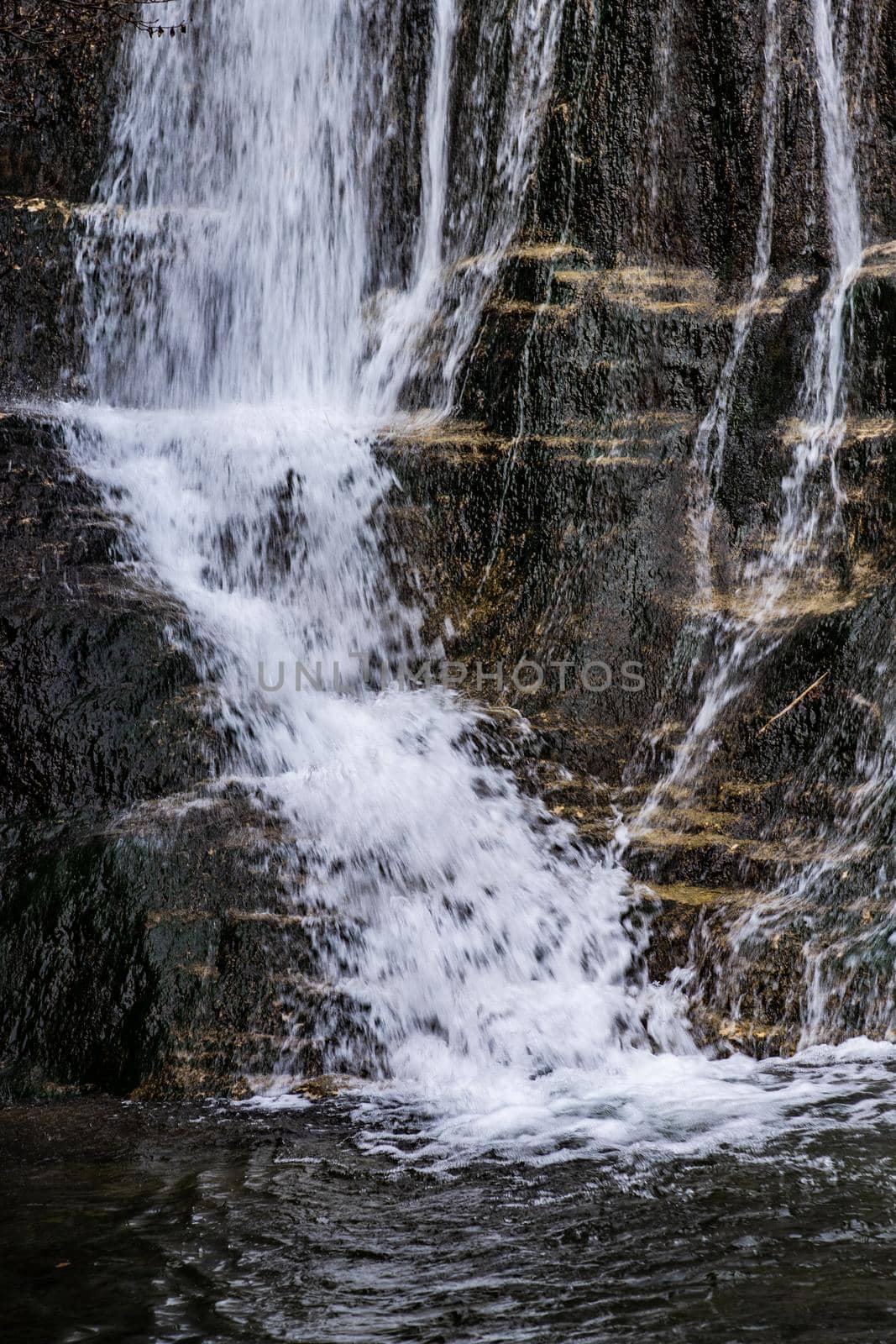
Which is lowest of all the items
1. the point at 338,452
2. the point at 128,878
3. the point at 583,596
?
the point at 128,878

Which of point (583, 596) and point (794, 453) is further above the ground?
point (794, 453)

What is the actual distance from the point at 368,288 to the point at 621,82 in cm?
205

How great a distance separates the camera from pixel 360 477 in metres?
6.96

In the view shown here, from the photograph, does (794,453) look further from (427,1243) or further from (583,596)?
(427,1243)

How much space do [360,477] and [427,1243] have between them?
14.9 ft

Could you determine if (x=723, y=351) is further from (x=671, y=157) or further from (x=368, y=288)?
(x=368, y=288)

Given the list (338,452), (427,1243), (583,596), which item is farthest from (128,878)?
(338,452)

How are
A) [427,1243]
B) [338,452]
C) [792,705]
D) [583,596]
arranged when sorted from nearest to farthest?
1. [427,1243]
2. [792,705]
3. [583,596]
4. [338,452]

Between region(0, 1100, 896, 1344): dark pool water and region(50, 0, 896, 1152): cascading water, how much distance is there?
1.41 ft

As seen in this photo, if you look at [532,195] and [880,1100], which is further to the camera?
[532,195]

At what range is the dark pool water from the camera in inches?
109

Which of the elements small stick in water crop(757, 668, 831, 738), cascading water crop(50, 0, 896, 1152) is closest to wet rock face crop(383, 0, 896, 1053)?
small stick in water crop(757, 668, 831, 738)

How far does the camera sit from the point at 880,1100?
424 cm

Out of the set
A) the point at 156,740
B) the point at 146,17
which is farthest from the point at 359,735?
the point at 146,17
